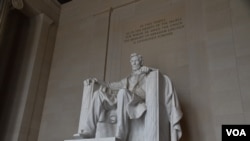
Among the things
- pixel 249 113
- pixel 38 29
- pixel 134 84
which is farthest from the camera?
pixel 38 29

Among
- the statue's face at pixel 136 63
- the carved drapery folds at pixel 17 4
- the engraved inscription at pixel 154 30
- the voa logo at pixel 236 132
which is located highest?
the carved drapery folds at pixel 17 4

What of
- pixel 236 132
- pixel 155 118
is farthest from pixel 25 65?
pixel 236 132

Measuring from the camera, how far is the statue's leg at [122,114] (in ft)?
11.1

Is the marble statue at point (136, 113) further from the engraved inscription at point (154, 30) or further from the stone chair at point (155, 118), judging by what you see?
the engraved inscription at point (154, 30)

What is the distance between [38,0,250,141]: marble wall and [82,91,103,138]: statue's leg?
141cm

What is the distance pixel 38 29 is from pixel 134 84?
124 inches

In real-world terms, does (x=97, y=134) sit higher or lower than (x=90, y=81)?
lower

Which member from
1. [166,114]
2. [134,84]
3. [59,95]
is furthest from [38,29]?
[166,114]

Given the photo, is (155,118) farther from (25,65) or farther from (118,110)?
(25,65)

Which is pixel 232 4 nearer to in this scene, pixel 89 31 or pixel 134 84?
pixel 134 84

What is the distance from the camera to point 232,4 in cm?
465

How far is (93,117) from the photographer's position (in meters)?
3.66

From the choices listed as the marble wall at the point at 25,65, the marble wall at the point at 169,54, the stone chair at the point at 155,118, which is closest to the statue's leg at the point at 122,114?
the stone chair at the point at 155,118

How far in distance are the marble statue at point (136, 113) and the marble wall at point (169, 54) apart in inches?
29.7
